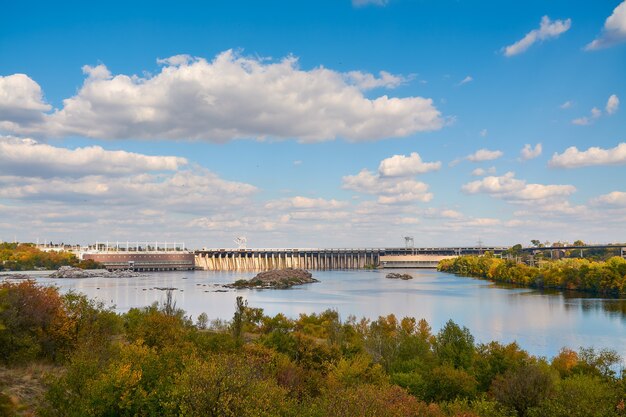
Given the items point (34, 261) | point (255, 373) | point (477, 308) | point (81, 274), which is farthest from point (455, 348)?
point (34, 261)

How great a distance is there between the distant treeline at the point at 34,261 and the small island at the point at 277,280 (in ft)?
237

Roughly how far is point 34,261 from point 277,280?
9028 centimetres

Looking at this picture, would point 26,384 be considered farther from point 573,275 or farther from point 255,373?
point 573,275

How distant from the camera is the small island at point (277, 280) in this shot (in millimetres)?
127537

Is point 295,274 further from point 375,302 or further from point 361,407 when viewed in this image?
point 361,407

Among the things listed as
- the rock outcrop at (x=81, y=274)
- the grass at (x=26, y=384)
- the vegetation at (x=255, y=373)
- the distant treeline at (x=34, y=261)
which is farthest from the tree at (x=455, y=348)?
the distant treeline at (x=34, y=261)

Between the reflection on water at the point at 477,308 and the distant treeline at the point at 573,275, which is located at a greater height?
the distant treeline at the point at 573,275

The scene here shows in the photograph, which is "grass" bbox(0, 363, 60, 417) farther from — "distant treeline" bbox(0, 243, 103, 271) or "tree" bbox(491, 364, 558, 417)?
"distant treeline" bbox(0, 243, 103, 271)

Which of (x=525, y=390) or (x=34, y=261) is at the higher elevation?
(x=34, y=261)

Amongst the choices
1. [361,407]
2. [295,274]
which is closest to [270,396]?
[361,407]

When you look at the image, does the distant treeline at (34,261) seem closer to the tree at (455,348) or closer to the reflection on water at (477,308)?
the reflection on water at (477,308)

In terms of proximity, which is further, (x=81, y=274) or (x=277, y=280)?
(x=81, y=274)

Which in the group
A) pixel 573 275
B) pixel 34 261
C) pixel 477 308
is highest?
pixel 34 261

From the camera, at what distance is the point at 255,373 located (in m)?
22.9
